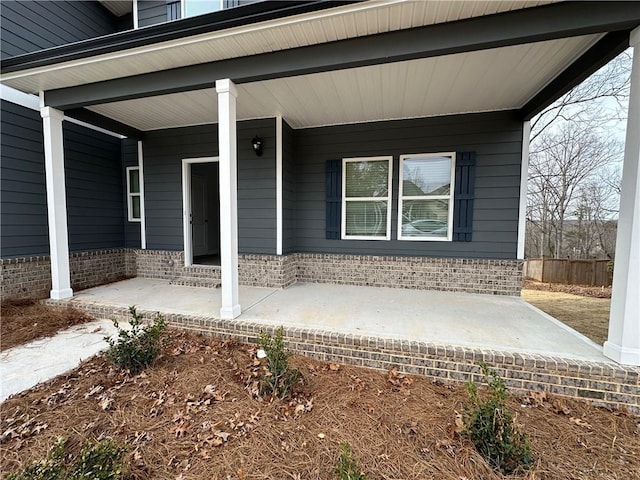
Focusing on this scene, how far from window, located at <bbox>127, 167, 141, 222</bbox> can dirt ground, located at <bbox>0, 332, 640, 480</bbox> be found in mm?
3952

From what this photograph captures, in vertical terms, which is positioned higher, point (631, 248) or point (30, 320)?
point (631, 248)

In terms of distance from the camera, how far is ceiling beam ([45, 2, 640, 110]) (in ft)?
6.99

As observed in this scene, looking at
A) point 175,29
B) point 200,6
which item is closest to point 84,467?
point 175,29

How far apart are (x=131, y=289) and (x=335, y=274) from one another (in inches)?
138

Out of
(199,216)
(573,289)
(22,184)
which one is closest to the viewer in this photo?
(22,184)

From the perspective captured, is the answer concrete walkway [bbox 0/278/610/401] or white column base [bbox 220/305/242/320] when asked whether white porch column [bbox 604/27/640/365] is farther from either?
white column base [bbox 220/305/242/320]

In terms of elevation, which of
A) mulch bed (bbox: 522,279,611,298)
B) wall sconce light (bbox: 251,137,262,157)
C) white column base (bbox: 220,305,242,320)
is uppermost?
wall sconce light (bbox: 251,137,262,157)

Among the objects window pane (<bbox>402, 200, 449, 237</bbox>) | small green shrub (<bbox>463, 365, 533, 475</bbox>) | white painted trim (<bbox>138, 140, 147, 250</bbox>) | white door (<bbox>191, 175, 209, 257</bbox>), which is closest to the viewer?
small green shrub (<bbox>463, 365, 533, 475</bbox>)

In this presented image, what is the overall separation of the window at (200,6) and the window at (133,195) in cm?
312

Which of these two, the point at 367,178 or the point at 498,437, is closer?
the point at 498,437

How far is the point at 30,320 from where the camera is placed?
11.1ft

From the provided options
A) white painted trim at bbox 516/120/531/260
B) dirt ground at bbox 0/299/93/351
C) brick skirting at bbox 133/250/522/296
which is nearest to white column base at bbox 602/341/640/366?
brick skirting at bbox 133/250/522/296

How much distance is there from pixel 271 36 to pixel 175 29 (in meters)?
0.98

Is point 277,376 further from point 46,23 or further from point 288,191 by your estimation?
point 46,23
